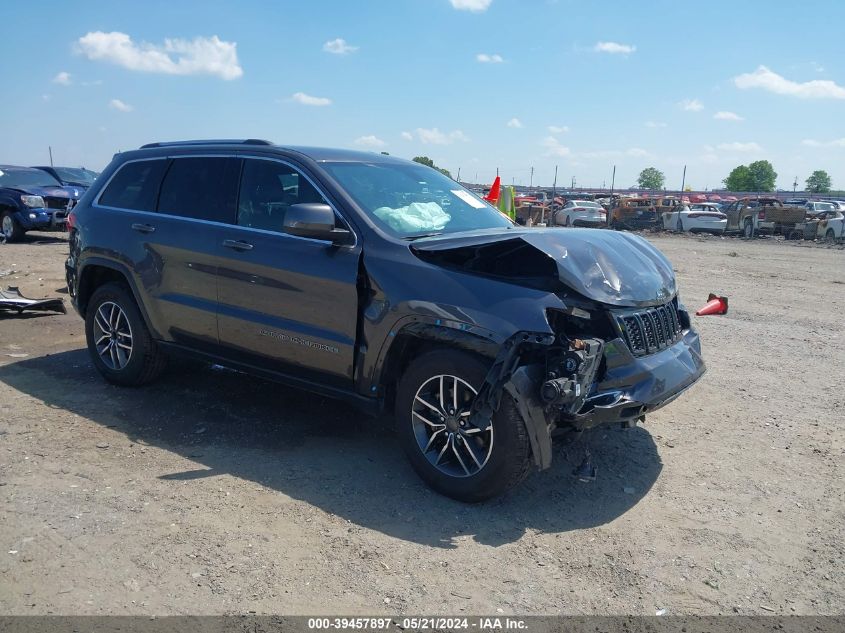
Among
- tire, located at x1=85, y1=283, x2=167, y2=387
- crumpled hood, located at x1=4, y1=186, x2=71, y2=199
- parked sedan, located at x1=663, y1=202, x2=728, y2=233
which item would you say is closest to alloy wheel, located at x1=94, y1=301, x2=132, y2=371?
tire, located at x1=85, y1=283, x2=167, y2=387

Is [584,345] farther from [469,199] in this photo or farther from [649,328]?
[469,199]

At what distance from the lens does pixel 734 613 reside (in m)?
3.16

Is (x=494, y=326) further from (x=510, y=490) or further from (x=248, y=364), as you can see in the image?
(x=248, y=364)

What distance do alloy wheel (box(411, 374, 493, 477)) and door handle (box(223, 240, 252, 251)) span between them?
167cm

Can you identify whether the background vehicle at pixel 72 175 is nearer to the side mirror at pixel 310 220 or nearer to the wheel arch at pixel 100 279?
the wheel arch at pixel 100 279

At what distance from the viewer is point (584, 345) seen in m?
3.77

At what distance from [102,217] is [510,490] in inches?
161

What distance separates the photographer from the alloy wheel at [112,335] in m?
5.91

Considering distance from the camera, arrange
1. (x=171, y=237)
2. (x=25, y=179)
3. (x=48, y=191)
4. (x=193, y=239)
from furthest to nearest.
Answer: (x=25, y=179) → (x=48, y=191) → (x=171, y=237) → (x=193, y=239)

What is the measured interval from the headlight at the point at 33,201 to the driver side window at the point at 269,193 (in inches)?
570

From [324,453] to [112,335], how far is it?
2372mm

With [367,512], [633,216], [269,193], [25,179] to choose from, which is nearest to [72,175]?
[25,179]

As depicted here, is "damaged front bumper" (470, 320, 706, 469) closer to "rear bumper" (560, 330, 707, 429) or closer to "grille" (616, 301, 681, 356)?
"rear bumper" (560, 330, 707, 429)

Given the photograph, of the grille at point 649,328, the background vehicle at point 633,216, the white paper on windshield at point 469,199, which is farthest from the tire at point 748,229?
the grille at point 649,328
